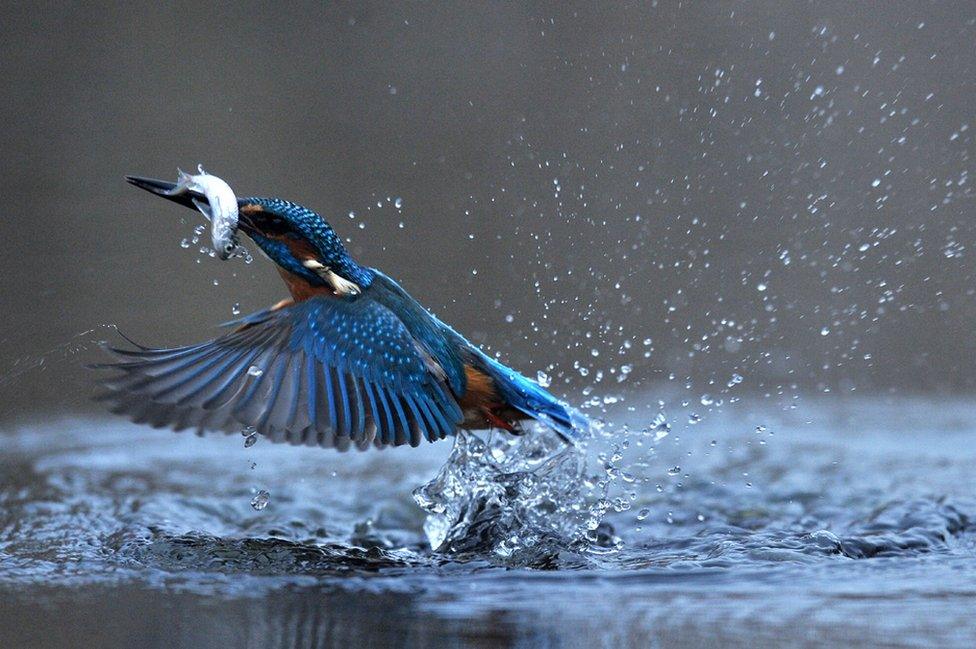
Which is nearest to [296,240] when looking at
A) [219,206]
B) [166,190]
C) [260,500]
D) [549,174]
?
[219,206]

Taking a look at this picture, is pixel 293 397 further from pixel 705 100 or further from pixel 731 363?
pixel 705 100

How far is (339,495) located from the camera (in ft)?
14.5

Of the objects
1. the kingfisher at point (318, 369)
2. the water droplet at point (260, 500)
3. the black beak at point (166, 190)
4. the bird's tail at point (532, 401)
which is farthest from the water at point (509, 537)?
the black beak at point (166, 190)

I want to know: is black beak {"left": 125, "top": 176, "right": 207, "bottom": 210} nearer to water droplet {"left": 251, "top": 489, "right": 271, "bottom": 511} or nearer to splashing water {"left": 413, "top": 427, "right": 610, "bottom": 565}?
water droplet {"left": 251, "top": 489, "right": 271, "bottom": 511}

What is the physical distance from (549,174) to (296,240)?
3.47m

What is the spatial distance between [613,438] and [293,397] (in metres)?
1.72

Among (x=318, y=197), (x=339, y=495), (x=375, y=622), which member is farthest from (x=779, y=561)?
(x=318, y=197)

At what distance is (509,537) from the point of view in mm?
3725

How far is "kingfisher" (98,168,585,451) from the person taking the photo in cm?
351

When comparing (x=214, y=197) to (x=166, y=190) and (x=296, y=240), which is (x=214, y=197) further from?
(x=296, y=240)

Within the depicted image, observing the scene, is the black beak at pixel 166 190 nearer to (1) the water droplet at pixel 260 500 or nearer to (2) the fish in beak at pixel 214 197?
(2) the fish in beak at pixel 214 197

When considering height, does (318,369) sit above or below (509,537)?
above

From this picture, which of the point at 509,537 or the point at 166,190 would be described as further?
the point at 509,537

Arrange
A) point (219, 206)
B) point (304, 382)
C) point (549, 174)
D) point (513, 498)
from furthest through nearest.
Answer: point (549, 174) < point (513, 498) < point (304, 382) < point (219, 206)
